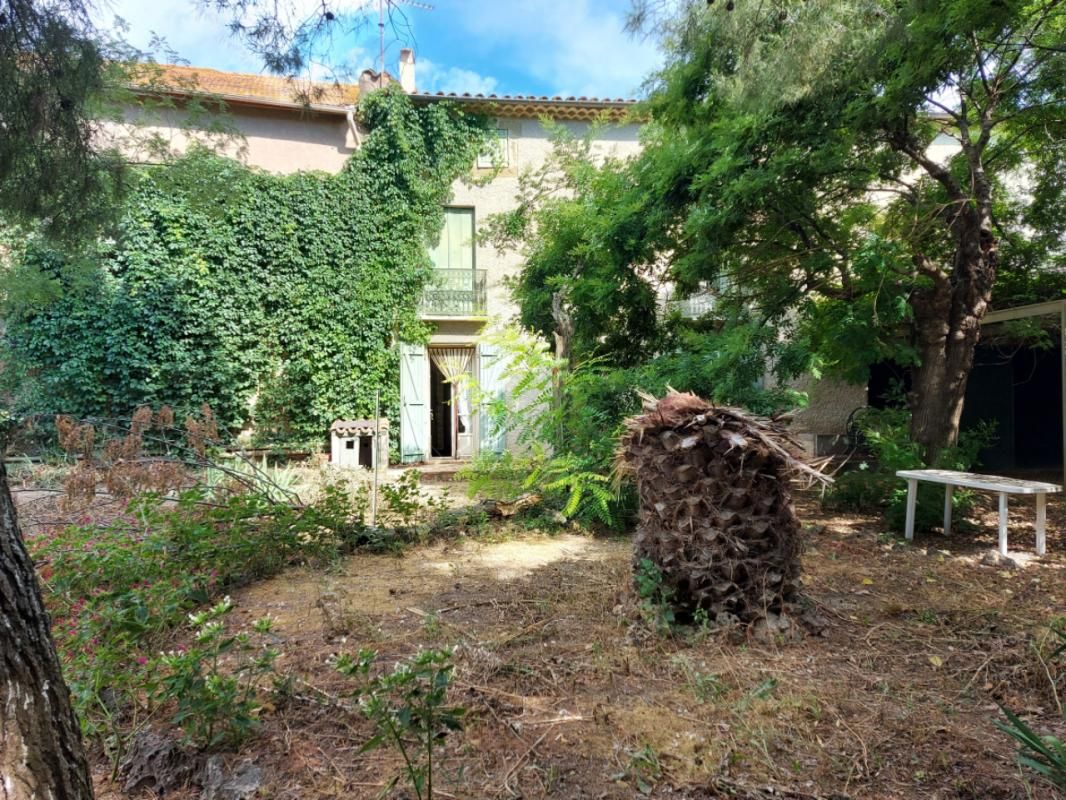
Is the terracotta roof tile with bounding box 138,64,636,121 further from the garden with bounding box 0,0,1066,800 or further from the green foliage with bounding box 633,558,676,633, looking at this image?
the green foliage with bounding box 633,558,676,633

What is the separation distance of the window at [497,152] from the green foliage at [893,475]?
9.07 m

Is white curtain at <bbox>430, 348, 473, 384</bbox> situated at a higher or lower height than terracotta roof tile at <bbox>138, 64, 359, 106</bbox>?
lower

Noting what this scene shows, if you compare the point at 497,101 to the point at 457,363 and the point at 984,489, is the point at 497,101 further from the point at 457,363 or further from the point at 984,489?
the point at 984,489

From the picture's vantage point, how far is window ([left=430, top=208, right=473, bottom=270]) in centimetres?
1304

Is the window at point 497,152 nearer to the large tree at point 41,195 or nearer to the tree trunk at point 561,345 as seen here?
the tree trunk at point 561,345

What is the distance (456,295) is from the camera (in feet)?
42.0

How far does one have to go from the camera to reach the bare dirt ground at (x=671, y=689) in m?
1.94

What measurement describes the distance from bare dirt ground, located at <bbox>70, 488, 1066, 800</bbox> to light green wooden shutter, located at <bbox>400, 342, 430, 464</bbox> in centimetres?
801

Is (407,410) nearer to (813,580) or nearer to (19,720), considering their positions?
(813,580)

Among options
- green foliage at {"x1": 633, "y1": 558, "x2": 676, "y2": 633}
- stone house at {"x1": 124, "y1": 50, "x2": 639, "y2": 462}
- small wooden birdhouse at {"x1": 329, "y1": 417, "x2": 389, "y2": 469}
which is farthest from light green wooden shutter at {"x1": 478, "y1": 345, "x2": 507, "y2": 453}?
green foliage at {"x1": 633, "y1": 558, "x2": 676, "y2": 633}

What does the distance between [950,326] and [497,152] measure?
9.67 metres

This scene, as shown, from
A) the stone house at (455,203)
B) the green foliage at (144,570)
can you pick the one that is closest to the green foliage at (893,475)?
the green foliage at (144,570)

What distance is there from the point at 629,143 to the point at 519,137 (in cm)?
246

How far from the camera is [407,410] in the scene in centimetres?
1238
